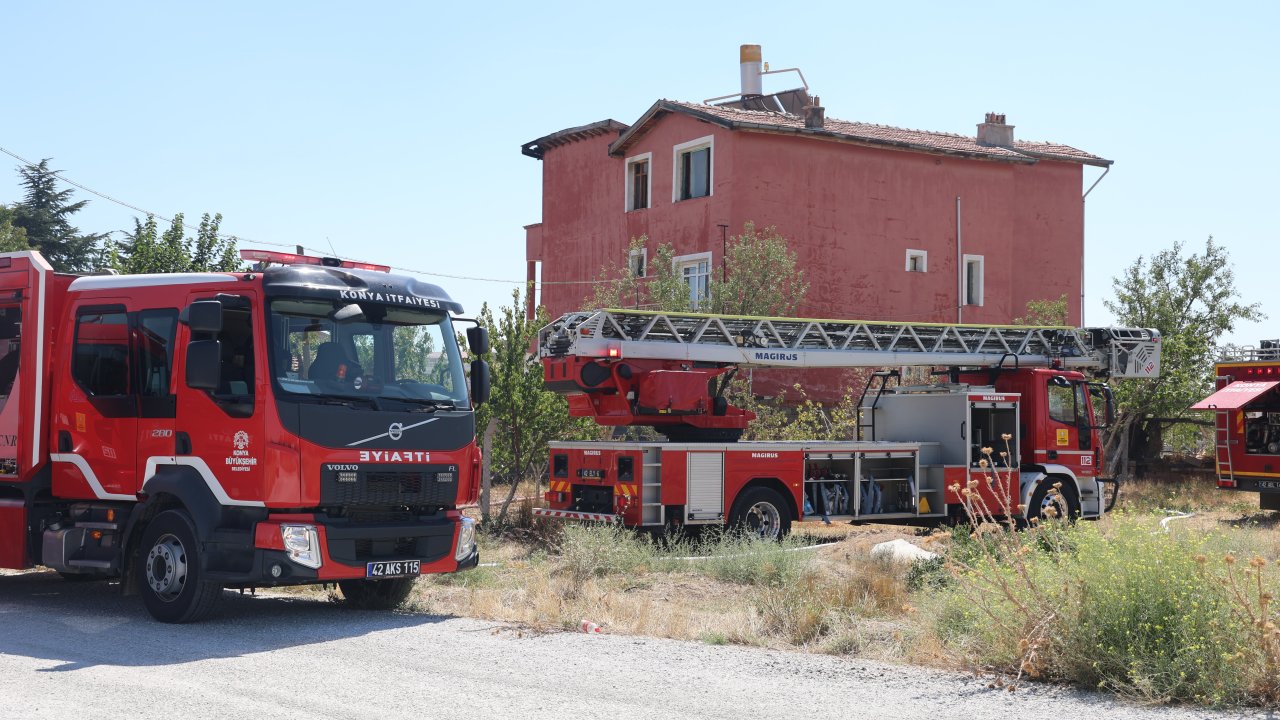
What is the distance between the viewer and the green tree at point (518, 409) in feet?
66.8

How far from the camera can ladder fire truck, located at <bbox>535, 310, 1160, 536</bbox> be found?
16.8 meters

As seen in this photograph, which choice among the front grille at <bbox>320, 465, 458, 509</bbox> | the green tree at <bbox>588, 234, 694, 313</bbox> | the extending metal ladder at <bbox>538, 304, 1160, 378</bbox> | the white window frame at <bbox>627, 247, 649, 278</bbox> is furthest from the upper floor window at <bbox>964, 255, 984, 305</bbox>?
the front grille at <bbox>320, 465, 458, 509</bbox>

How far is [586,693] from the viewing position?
783cm

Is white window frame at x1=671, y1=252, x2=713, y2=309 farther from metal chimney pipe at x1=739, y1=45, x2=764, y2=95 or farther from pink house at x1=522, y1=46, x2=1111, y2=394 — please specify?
metal chimney pipe at x1=739, y1=45, x2=764, y2=95

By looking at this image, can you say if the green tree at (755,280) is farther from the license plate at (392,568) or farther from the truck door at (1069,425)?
the license plate at (392,568)

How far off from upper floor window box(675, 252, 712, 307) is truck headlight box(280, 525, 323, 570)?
797 inches

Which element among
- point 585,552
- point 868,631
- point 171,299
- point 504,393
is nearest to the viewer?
point 868,631

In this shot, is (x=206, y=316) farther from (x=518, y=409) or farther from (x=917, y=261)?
(x=917, y=261)

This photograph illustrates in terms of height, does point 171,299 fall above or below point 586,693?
above

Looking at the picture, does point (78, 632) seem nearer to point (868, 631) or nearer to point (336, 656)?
point (336, 656)

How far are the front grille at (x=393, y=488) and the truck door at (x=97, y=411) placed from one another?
6.18 feet

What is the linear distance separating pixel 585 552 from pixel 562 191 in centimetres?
2371

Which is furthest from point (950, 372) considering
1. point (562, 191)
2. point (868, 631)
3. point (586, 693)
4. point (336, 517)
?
point (562, 191)

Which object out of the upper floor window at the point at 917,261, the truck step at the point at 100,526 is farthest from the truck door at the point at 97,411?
the upper floor window at the point at 917,261
